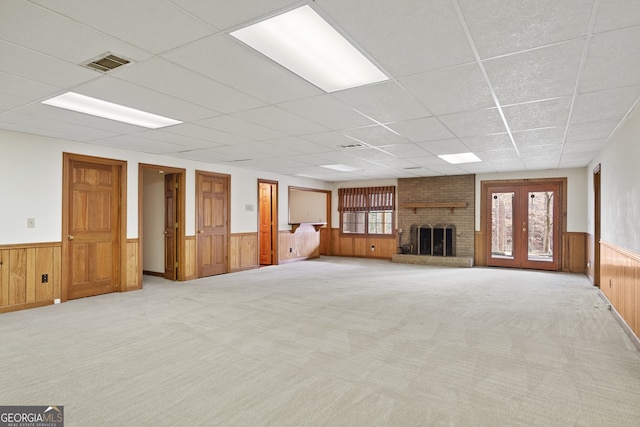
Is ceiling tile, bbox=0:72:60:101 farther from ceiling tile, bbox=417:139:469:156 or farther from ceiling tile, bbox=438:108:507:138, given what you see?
ceiling tile, bbox=417:139:469:156

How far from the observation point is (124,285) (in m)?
5.81

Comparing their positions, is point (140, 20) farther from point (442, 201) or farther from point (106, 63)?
point (442, 201)

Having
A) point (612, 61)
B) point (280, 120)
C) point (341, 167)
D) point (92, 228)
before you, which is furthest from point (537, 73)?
point (92, 228)

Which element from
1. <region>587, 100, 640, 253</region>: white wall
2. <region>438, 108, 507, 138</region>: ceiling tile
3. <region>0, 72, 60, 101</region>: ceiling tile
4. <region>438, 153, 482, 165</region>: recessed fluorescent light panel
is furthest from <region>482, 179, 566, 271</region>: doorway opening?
<region>0, 72, 60, 101</region>: ceiling tile

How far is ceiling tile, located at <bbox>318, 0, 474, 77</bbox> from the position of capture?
1889mm

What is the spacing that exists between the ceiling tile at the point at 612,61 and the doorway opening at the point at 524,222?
5.86m

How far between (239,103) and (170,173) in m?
4.12

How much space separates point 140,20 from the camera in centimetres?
200

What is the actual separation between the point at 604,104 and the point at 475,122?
1169mm

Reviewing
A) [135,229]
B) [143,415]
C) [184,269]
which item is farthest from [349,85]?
[184,269]

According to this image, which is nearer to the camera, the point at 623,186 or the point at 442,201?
the point at 623,186

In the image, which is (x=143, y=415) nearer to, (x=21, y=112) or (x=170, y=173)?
(x=21, y=112)

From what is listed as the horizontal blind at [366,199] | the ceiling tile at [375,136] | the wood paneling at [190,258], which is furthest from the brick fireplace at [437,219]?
the wood paneling at [190,258]

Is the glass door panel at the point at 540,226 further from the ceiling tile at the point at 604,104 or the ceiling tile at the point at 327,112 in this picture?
the ceiling tile at the point at 327,112
